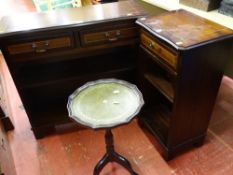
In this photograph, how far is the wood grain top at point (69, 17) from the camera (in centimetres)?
140

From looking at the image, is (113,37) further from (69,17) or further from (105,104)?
(105,104)

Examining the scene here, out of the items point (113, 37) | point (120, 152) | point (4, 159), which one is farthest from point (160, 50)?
point (4, 159)

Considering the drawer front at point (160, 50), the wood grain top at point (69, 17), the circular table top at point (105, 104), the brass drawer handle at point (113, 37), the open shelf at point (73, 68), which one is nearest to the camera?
the circular table top at point (105, 104)

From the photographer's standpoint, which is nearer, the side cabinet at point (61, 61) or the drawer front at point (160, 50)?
the drawer front at point (160, 50)

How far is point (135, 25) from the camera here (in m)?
1.52

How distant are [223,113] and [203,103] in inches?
28.4

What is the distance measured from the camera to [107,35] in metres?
1.51

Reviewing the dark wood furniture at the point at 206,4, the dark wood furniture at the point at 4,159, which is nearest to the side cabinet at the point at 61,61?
the dark wood furniture at the point at 4,159

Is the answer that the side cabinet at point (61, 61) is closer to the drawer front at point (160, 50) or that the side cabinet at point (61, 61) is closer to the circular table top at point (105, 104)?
the drawer front at point (160, 50)

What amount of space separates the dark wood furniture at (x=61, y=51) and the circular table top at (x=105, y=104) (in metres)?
0.38

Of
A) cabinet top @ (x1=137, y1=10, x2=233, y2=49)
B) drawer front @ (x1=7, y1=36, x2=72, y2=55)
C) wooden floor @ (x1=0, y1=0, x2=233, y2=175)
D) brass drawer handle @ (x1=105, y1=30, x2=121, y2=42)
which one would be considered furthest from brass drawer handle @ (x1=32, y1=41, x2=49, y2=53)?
wooden floor @ (x1=0, y1=0, x2=233, y2=175)

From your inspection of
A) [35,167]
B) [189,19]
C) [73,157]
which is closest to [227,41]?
[189,19]

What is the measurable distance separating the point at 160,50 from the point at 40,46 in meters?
0.77

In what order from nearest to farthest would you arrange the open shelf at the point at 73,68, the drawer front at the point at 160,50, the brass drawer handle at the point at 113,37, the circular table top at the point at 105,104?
1. the circular table top at the point at 105,104
2. the drawer front at the point at 160,50
3. the brass drawer handle at the point at 113,37
4. the open shelf at the point at 73,68
